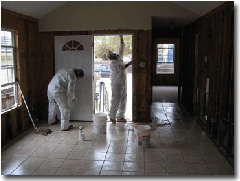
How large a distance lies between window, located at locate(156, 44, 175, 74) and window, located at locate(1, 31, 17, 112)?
8.17 meters

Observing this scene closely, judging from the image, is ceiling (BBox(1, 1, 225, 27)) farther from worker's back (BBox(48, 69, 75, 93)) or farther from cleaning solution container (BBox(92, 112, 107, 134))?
cleaning solution container (BBox(92, 112, 107, 134))

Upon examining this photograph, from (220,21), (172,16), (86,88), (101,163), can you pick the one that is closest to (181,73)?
(172,16)

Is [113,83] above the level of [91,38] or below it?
below

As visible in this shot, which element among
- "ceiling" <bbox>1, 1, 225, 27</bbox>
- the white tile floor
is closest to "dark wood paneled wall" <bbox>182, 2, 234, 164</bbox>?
"ceiling" <bbox>1, 1, 225, 27</bbox>

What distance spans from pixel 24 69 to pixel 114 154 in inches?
113

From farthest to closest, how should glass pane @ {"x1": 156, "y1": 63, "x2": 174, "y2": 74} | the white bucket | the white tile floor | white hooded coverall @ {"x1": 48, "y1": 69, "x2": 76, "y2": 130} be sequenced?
1. glass pane @ {"x1": 156, "y1": 63, "x2": 174, "y2": 74}
2. white hooded coverall @ {"x1": 48, "y1": 69, "x2": 76, "y2": 130}
3. the white bucket
4. the white tile floor

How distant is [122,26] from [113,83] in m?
1.36

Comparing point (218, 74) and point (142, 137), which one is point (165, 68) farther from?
point (142, 137)

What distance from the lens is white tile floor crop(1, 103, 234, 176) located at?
380 cm

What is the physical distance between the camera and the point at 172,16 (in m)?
6.04

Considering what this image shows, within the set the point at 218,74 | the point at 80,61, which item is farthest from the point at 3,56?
the point at 218,74

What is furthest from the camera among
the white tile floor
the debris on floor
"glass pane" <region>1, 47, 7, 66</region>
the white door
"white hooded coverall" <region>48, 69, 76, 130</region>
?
the white door

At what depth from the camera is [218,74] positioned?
4.57 metres

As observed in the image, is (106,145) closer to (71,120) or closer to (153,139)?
(153,139)
